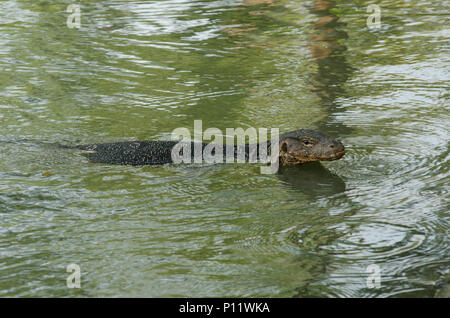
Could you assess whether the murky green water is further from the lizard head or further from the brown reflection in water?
the lizard head

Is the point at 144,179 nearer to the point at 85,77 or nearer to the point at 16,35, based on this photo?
the point at 85,77

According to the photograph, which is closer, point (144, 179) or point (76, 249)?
point (76, 249)

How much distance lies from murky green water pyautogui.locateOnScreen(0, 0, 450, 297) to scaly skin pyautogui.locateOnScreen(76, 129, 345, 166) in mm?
182

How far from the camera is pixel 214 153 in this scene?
7430 mm

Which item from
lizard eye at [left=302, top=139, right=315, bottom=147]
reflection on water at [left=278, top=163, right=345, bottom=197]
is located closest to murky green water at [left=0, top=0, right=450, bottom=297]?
reflection on water at [left=278, top=163, right=345, bottom=197]

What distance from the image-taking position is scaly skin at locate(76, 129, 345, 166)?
669cm

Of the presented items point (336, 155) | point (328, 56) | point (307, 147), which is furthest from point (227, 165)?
point (328, 56)

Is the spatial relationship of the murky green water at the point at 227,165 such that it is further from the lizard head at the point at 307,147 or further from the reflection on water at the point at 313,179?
the lizard head at the point at 307,147

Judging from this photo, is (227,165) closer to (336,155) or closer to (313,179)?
(313,179)

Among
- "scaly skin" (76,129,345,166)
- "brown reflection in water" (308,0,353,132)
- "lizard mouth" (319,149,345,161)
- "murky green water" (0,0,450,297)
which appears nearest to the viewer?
"murky green water" (0,0,450,297)

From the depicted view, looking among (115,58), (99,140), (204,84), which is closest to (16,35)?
(115,58)

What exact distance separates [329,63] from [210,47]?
8.48 feet

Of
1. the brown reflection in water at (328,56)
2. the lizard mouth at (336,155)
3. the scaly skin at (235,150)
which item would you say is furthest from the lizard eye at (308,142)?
the brown reflection in water at (328,56)

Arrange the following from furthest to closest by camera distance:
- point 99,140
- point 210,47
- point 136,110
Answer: point 210,47 < point 136,110 < point 99,140
